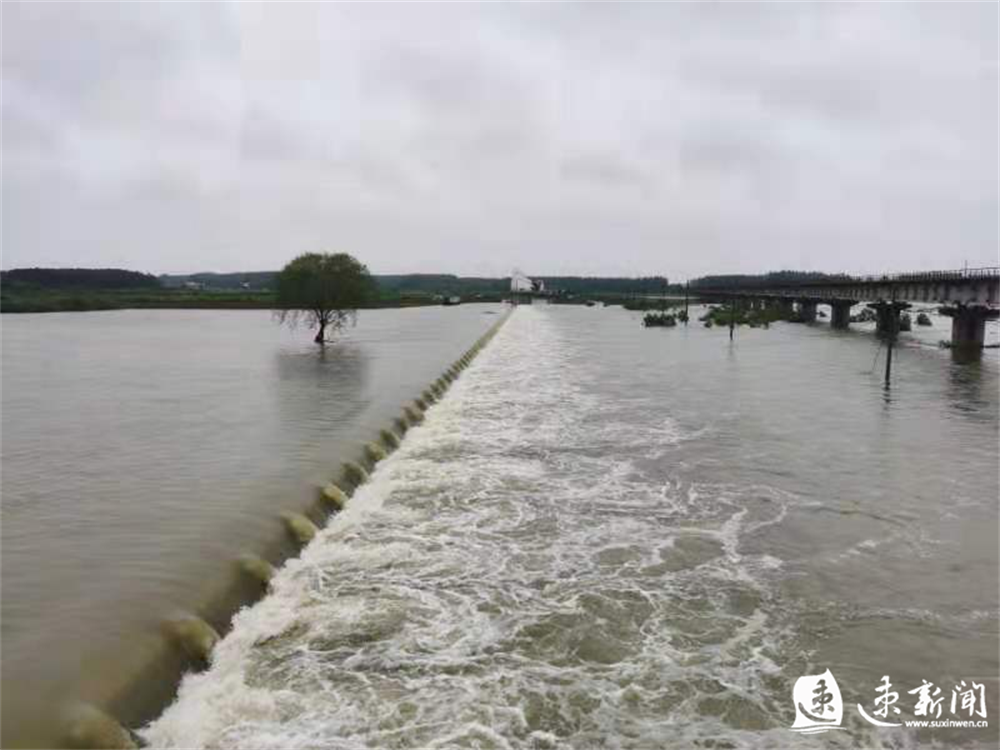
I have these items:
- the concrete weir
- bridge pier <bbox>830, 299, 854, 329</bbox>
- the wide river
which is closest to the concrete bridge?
bridge pier <bbox>830, 299, 854, 329</bbox>

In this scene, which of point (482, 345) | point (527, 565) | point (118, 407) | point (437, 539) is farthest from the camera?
point (482, 345)

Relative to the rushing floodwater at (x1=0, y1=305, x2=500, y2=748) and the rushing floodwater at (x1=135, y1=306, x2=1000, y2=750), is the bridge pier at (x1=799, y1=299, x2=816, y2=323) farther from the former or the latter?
the rushing floodwater at (x1=135, y1=306, x2=1000, y2=750)

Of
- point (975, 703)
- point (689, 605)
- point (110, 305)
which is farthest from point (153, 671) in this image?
point (110, 305)

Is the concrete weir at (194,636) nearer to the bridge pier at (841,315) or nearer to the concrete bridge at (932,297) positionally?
the concrete bridge at (932,297)

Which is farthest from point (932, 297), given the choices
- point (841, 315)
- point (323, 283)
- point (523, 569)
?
point (523, 569)

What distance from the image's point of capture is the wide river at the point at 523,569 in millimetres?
9273

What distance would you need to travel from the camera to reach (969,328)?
65812mm

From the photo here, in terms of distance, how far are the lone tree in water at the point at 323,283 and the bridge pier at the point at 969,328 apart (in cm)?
4974

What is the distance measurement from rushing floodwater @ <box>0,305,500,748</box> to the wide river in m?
0.09

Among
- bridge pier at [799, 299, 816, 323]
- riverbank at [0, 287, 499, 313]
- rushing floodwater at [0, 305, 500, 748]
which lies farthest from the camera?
riverbank at [0, 287, 499, 313]

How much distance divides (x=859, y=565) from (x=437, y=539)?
7.91 metres

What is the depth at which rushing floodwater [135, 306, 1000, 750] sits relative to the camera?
9117mm

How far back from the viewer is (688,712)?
9391 millimetres

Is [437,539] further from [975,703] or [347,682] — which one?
[975,703]
